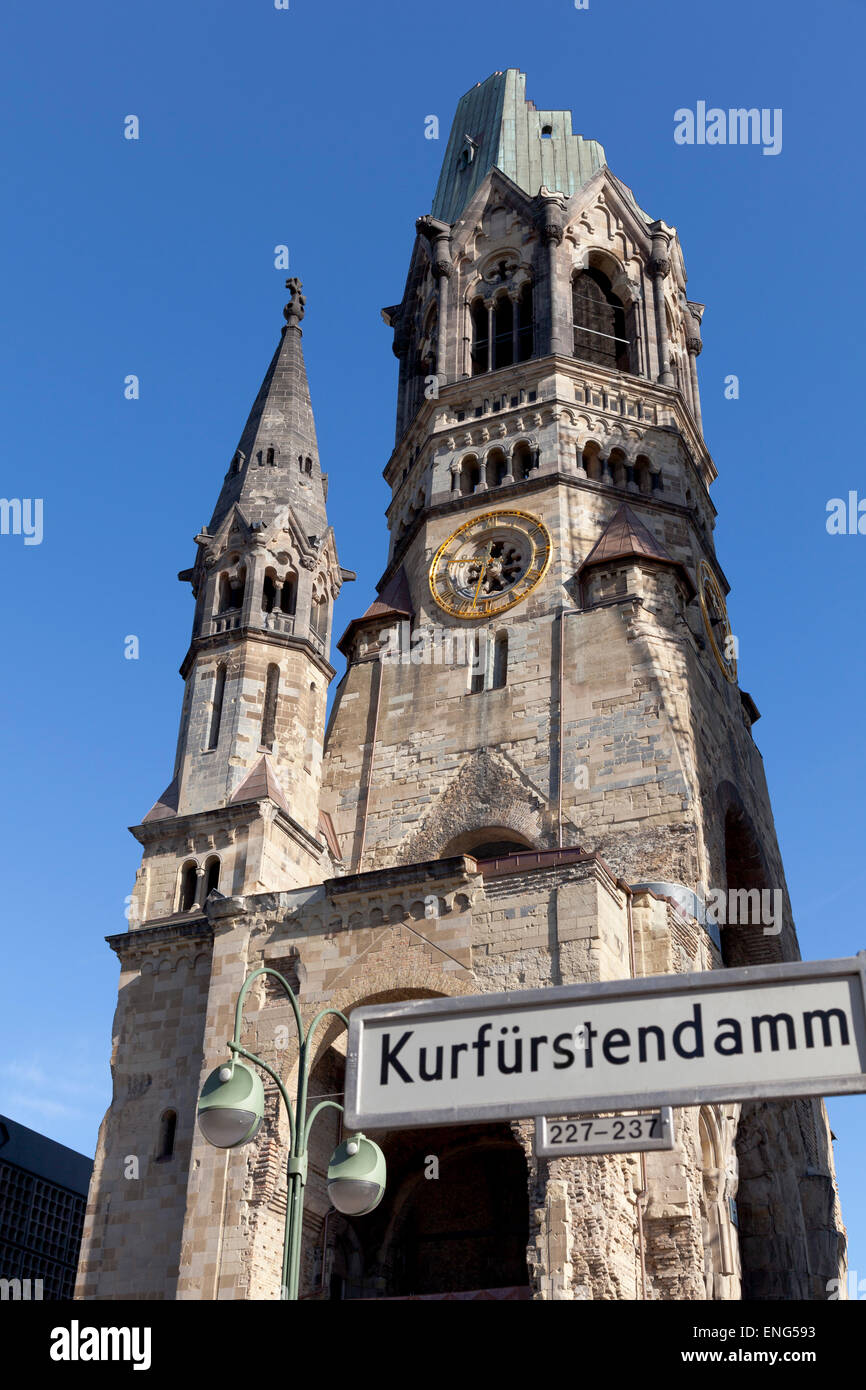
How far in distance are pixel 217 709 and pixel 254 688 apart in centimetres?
96

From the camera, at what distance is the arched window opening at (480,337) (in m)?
41.2

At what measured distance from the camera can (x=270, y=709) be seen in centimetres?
3178

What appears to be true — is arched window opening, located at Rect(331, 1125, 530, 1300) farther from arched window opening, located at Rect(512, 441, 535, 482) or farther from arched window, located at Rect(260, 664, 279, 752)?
arched window opening, located at Rect(512, 441, 535, 482)

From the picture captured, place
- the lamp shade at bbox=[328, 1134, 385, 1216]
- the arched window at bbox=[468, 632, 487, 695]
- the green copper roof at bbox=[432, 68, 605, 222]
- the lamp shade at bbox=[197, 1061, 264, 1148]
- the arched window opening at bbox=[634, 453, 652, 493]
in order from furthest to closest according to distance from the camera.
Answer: the green copper roof at bbox=[432, 68, 605, 222], the arched window opening at bbox=[634, 453, 652, 493], the arched window at bbox=[468, 632, 487, 695], the lamp shade at bbox=[328, 1134, 385, 1216], the lamp shade at bbox=[197, 1061, 264, 1148]

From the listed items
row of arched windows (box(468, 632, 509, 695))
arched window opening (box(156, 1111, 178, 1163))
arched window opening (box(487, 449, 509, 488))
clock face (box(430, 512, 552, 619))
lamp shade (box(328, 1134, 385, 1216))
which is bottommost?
lamp shade (box(328, 1134, 385, 1216))

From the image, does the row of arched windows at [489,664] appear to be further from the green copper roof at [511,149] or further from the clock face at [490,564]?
the green copper roof at [511,149]

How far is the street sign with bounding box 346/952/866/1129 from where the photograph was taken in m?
6.27

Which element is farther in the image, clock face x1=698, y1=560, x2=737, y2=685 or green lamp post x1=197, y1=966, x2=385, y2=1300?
clock face x1=698, y1=560, x2=737, y2=685

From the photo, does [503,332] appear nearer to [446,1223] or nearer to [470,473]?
[470,473]

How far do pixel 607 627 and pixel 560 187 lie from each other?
16962 mm

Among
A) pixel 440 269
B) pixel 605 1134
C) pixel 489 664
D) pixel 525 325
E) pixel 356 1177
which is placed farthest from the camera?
pixel 440 269

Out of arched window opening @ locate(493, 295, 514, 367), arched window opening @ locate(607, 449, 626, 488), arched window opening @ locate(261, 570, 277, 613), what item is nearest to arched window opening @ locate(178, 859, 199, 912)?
arched window opening @ locate(261, 570, 277, 613)

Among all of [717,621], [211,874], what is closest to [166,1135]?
[211,874]

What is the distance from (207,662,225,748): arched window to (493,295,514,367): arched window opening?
1376 centimetres
